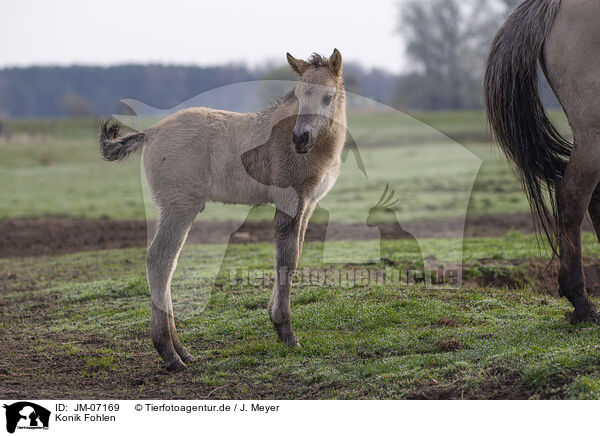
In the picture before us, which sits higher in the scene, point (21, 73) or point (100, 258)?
point (21, 73)

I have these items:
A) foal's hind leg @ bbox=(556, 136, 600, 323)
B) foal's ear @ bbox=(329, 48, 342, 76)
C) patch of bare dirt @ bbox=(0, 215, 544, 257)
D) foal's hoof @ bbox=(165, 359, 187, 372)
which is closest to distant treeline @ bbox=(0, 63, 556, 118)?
patch of bare dirt @ bbox=(0, 215, 544, 257)

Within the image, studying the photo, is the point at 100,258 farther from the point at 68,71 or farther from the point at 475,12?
the point at 68,71

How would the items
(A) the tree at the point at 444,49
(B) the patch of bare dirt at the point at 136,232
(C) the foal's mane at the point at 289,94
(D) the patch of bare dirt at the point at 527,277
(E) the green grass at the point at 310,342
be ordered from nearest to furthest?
(E) the green grass at the point at 310,342 → (C) the foal's mane at the point at 289,94 → (D) the patch of bare dirt at the point at 527,277 → (B) the patch of bare dirt at the point at 136,232 → (A) the tree at the point at 444,49

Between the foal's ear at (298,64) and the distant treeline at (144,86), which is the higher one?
the distant treeline at (144,86)

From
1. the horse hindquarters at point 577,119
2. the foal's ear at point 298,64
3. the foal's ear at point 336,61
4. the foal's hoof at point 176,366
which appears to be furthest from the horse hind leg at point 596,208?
the foal's hoof at point 176,366

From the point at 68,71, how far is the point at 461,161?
4978 centimetres

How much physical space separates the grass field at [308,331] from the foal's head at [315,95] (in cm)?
205

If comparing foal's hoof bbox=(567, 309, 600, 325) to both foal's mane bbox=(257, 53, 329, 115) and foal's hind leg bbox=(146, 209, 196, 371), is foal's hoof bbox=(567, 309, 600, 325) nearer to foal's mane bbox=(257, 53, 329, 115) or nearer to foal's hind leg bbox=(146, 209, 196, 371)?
foal's mane bbox=(257, 53, 329, 115)

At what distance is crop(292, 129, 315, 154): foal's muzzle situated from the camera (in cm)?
482

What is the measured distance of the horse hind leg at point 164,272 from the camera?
5059 mm

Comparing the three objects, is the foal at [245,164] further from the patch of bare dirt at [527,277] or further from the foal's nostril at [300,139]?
the patch of bare dirt at [527,277]
